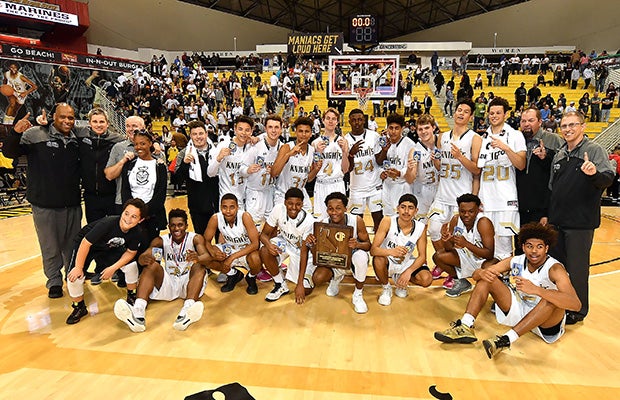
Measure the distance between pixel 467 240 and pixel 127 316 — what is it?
3.48 m

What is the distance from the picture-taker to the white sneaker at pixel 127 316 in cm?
365

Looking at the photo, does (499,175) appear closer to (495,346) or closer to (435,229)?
(435,229)

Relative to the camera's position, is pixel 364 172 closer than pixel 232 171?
No

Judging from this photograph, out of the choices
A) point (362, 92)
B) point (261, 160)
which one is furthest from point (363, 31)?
point (261, 160)

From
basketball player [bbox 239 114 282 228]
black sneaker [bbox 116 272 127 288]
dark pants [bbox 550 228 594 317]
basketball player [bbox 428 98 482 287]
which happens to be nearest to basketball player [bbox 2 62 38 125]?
black sneaker [bbox 116 272 127 288]

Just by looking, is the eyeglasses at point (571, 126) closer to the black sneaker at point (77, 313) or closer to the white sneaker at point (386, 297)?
the white sneaker at point (386, 297)

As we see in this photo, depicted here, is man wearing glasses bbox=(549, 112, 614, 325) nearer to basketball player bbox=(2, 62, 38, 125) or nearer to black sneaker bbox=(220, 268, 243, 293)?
black sneaker bbox=(220, 268, 243, 293)

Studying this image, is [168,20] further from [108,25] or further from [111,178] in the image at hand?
[111,178]

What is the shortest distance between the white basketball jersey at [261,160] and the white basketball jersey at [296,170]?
0.16 meters

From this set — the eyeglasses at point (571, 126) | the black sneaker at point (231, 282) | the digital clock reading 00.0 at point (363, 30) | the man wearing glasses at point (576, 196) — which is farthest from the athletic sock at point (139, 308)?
the digital clock reading 00.0 at point (363, 30)

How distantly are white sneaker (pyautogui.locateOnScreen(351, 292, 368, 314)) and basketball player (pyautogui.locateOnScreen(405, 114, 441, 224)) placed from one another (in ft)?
4.77

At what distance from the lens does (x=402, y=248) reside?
13.8 ft

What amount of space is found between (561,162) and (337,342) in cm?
274

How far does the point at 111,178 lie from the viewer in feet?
15.0
